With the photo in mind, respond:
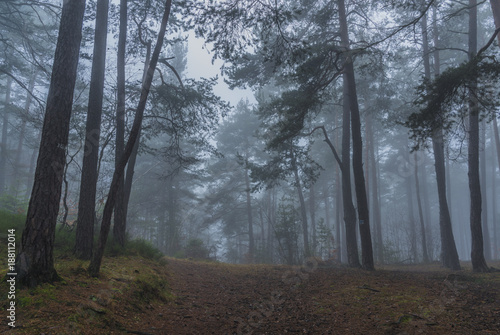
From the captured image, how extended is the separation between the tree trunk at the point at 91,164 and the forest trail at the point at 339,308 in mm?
2271

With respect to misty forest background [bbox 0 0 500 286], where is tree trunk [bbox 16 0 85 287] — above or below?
below

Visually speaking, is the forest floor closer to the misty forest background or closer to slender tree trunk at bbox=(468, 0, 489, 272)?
the misty forest background

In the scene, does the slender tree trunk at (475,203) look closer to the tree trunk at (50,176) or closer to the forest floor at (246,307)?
the forest floor at (246,307)

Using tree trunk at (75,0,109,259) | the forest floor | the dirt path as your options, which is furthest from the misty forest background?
the dirt path

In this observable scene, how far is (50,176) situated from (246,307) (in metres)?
3.99

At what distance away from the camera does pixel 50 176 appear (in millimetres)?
4309

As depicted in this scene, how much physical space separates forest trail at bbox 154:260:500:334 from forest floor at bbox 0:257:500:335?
0.01 metres

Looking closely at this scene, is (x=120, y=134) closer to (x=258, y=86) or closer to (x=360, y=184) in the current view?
(x=360, y=184)

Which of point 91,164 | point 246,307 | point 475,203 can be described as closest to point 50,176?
point 91,164

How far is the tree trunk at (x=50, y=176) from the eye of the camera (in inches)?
161

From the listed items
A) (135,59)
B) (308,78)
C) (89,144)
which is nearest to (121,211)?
(89,144)

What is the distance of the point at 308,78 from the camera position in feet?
30.1

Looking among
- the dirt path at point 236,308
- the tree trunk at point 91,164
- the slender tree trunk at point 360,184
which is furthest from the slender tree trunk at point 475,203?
the tree trunk at point 91,164

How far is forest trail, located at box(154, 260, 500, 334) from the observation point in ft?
13.9
